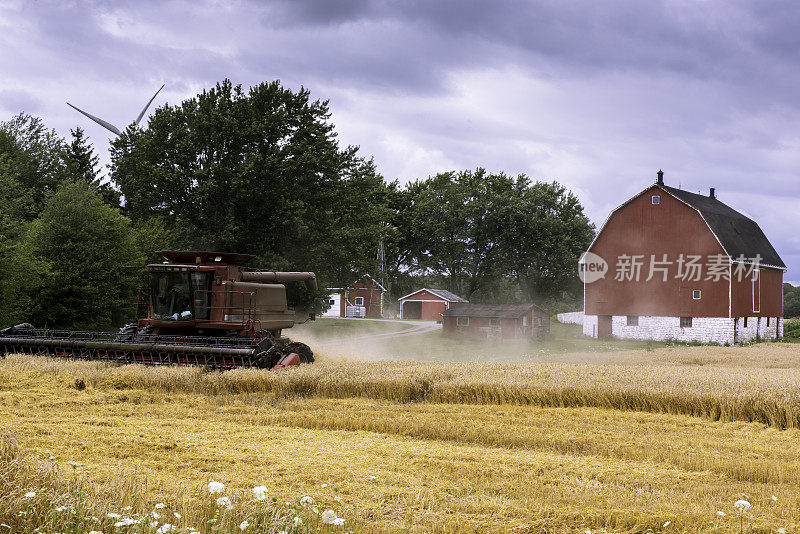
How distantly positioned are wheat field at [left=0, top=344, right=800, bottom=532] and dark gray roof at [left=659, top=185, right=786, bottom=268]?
29.1 meters

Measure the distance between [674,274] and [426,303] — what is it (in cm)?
3346

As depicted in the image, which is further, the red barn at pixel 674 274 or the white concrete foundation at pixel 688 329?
the red barn at pixel 674 274

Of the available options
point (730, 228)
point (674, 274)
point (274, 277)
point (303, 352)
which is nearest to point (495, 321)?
point (674, 274)

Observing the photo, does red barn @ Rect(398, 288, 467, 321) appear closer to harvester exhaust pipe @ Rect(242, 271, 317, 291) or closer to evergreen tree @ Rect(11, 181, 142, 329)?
evergreen tree @ Rect(11, 181, 142, 329)

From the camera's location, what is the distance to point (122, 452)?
8.54 m

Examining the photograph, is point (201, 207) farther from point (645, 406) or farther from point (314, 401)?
point (645, 406)

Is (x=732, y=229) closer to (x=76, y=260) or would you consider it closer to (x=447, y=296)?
(x=447, y=296)

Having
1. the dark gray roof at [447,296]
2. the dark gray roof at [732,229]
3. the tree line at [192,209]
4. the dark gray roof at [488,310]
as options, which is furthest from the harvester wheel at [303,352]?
the dark gray roof at [447,296]

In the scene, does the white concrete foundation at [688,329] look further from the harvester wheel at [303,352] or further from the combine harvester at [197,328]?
the harvester wheel at [303,352]

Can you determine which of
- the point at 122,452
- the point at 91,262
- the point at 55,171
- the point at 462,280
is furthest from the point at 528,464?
the point at 462,280

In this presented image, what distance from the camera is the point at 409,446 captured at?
9.43m

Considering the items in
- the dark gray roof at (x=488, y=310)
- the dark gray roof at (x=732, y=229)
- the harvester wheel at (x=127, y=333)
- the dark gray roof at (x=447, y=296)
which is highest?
the dark gray roof at (x=732, y=229)

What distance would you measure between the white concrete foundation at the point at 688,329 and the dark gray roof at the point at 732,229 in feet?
13.4

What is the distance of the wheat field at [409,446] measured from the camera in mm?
6141
